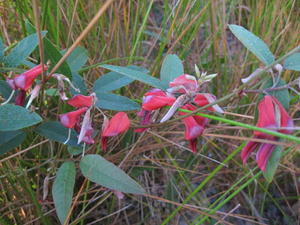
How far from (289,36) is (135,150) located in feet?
1.89

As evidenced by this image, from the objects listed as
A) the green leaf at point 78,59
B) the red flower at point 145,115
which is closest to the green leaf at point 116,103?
the red flower at point 145,115

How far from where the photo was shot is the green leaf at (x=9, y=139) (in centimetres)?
63

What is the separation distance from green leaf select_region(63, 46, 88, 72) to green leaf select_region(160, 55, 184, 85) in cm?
17

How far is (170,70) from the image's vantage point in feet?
2.06

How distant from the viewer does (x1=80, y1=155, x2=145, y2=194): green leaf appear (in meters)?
0.52

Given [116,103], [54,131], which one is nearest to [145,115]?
[116,103]

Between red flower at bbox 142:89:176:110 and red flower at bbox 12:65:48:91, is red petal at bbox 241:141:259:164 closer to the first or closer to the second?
red flower at bbox 142:89:176:110

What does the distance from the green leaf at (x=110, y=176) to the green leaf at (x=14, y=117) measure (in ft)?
0.33

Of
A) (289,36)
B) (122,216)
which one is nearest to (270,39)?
(289,36)

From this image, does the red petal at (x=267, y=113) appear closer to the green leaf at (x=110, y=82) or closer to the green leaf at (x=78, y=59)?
the green leaf at (x=110, y=82)

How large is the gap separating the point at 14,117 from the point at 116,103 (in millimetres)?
158

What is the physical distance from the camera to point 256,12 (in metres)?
1.14

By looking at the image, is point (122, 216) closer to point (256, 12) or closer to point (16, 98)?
point (16, 98)

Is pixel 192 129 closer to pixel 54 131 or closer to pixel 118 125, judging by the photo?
pixel 118 125
